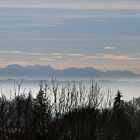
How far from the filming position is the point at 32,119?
15180mm

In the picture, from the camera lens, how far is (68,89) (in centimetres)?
1777

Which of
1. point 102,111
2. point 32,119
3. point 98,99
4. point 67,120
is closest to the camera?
point 32,119

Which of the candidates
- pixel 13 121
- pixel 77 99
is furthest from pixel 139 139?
pixel 13 121

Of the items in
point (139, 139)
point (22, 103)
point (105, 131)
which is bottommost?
point (139, 139)

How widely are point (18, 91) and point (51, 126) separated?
1.48 meters

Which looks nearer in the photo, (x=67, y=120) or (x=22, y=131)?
(x=22, y=131)

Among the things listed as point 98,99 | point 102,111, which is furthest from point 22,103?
point 102,111

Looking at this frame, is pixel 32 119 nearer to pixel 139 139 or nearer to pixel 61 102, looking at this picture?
pixel 61 102

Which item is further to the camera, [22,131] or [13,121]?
[13,121]

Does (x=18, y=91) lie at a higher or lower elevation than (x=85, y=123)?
higher

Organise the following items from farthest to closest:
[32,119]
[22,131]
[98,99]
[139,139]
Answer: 1. [139,139]
2. [98,99]
3. [32,119]
4. [22,131]

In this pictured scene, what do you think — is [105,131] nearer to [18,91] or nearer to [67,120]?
[67,120]

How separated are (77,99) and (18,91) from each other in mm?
3461

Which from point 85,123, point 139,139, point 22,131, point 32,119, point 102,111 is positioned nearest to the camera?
point 22,131
